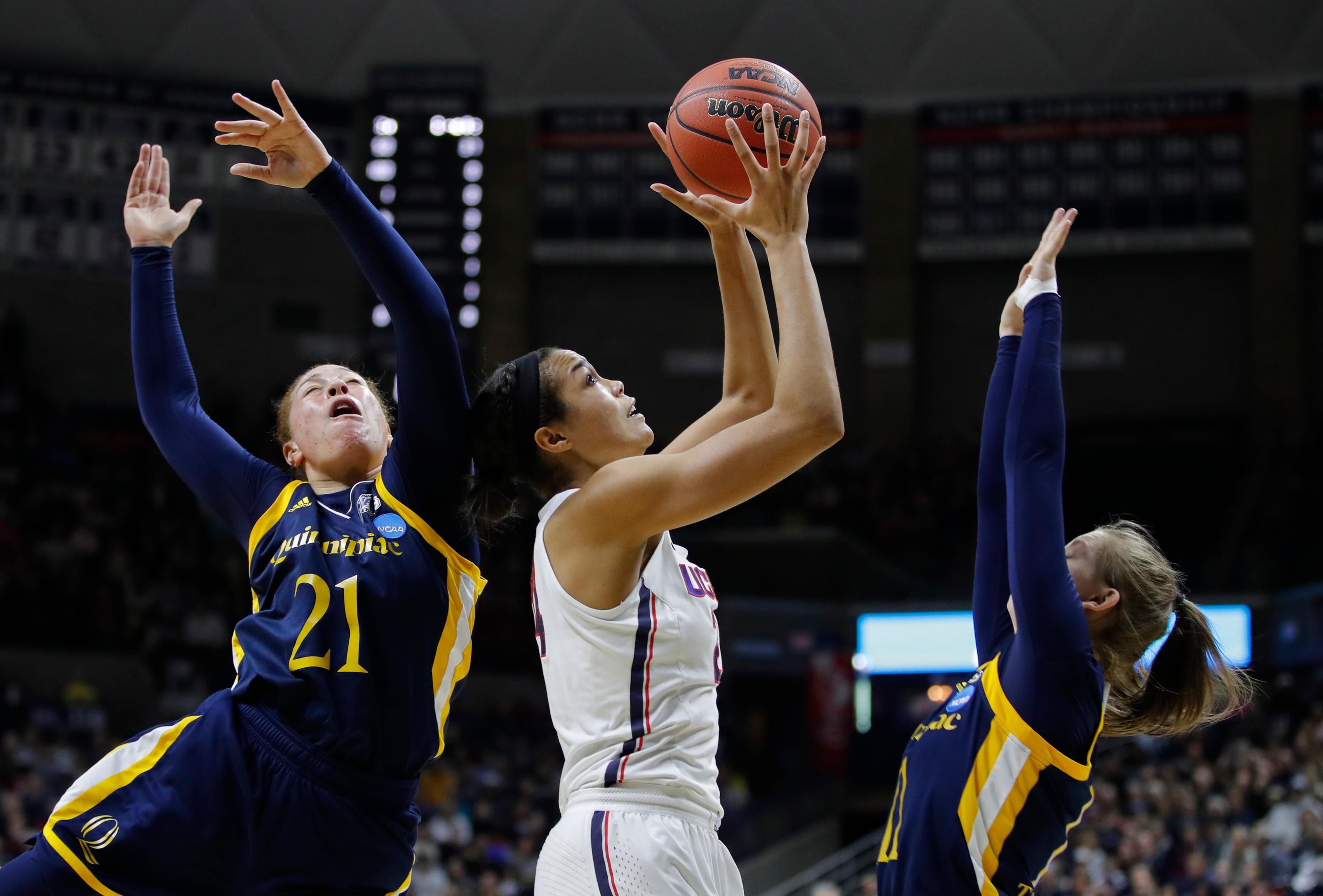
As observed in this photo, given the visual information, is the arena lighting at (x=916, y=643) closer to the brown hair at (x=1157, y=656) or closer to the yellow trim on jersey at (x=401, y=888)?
the brown hair at (x=1157, y=656)

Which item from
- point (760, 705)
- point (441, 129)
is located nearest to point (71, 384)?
point (441, 129)

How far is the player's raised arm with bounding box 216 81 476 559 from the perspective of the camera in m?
2.79

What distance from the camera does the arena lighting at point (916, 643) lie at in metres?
16.5

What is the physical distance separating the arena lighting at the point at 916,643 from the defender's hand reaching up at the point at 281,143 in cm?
1419

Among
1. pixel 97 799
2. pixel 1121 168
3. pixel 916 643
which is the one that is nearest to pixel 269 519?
pixel 97 799

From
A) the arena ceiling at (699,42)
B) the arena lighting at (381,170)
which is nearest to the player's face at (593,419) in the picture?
the arena lighting at (381,170)

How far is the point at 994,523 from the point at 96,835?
1.97m

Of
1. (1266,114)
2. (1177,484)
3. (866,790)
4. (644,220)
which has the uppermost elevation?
(1266,114)

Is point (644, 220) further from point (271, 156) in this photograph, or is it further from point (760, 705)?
point (271, 156)

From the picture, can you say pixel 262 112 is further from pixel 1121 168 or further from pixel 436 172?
pixel 1121 168

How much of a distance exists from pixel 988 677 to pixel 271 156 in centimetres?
184

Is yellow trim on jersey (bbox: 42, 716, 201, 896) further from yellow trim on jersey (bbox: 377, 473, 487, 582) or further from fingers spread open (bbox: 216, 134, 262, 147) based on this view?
fingers spread open (bbox: 216, 134, 262, 147)

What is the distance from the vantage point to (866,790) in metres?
17.7

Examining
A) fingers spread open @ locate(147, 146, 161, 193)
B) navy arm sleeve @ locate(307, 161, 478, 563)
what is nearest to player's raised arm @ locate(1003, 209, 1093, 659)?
navy arm sleeve @ locate(307, 161, 478, 563)
